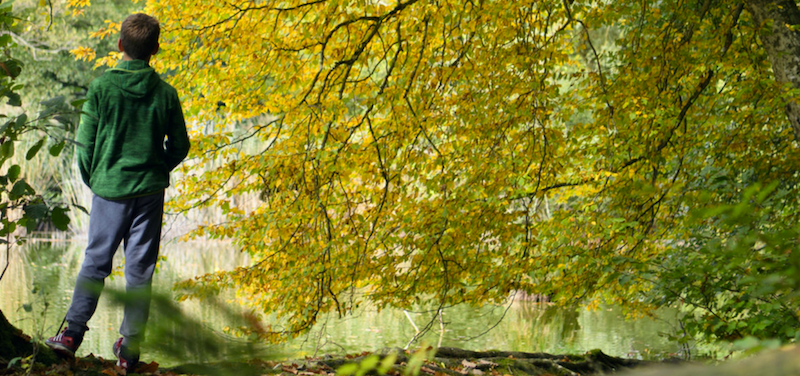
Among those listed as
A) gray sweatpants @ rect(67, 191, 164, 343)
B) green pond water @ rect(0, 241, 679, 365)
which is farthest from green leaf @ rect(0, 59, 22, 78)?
green pond water @ rect(0, 241, 679, 365)

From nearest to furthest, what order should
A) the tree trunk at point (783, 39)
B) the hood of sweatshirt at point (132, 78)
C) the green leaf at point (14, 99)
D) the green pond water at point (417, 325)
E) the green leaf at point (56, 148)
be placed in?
the green leaf at point (56, 148), the green leaf at point (14, 99), the hood of sweatshirt at point (132, 78), the tree trunk at point (783, 39), the green pond water at point (417, 325)

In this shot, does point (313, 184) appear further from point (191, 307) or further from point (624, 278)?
point (191, 307)

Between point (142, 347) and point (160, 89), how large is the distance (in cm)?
230

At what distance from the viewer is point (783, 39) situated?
14.6 ft

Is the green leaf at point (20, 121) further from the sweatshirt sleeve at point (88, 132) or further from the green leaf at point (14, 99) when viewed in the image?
the sweatshirt sleeve at point (88, 132)

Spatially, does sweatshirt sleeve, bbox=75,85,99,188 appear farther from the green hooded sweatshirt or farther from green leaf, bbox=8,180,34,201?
green leaf, bbox=8,180,34,201

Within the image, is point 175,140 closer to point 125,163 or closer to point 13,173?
point 125,163

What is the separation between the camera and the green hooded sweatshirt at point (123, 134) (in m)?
2.64

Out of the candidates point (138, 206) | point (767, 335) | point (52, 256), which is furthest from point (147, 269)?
point (52, 256)

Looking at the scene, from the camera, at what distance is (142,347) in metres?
0.70

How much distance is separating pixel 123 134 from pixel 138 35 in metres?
0.43

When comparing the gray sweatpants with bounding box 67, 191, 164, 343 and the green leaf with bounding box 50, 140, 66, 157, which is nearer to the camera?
the green leaf with bounding box 50, 140, 66, 157

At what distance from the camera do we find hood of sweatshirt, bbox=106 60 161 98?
2.69 m

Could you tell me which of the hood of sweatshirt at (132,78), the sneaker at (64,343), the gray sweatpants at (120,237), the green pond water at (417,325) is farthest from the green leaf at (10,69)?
the sneaker at (64,343)
